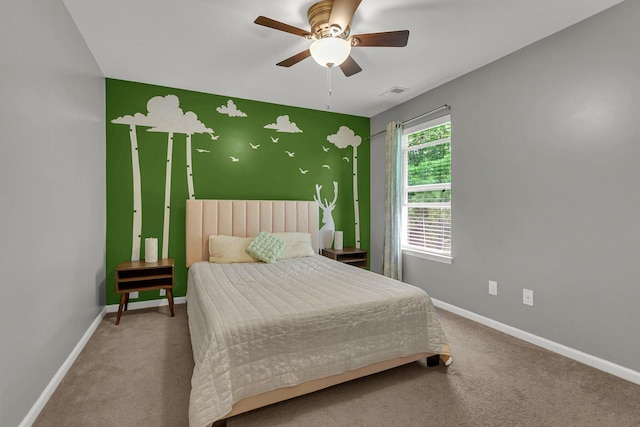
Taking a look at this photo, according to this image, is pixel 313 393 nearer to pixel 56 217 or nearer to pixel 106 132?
pixel 56 217

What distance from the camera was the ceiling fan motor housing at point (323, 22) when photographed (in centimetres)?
210

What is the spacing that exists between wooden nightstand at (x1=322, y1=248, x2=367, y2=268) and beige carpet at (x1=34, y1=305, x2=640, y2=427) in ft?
6.31

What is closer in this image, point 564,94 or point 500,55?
point 564,94

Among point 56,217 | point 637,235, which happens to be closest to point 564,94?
point 637,235

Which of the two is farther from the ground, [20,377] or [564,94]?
[564,94]

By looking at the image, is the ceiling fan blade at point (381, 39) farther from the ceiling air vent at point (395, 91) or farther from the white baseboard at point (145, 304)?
the white baseboard at point (145, 304)

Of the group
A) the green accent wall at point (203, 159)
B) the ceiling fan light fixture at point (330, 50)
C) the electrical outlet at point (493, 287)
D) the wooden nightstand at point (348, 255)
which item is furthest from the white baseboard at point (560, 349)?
the ceiling fan light fixture at point (330, 50)

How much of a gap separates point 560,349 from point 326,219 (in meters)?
3.01

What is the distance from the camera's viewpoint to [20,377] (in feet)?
5.25

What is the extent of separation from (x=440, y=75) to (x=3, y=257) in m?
3.79

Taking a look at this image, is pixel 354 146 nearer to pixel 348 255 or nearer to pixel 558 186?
pixel 348 255

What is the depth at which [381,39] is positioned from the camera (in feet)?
7.18

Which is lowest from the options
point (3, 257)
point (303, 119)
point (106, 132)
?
point (3, 257)

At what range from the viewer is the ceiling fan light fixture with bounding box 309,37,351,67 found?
2.07m
